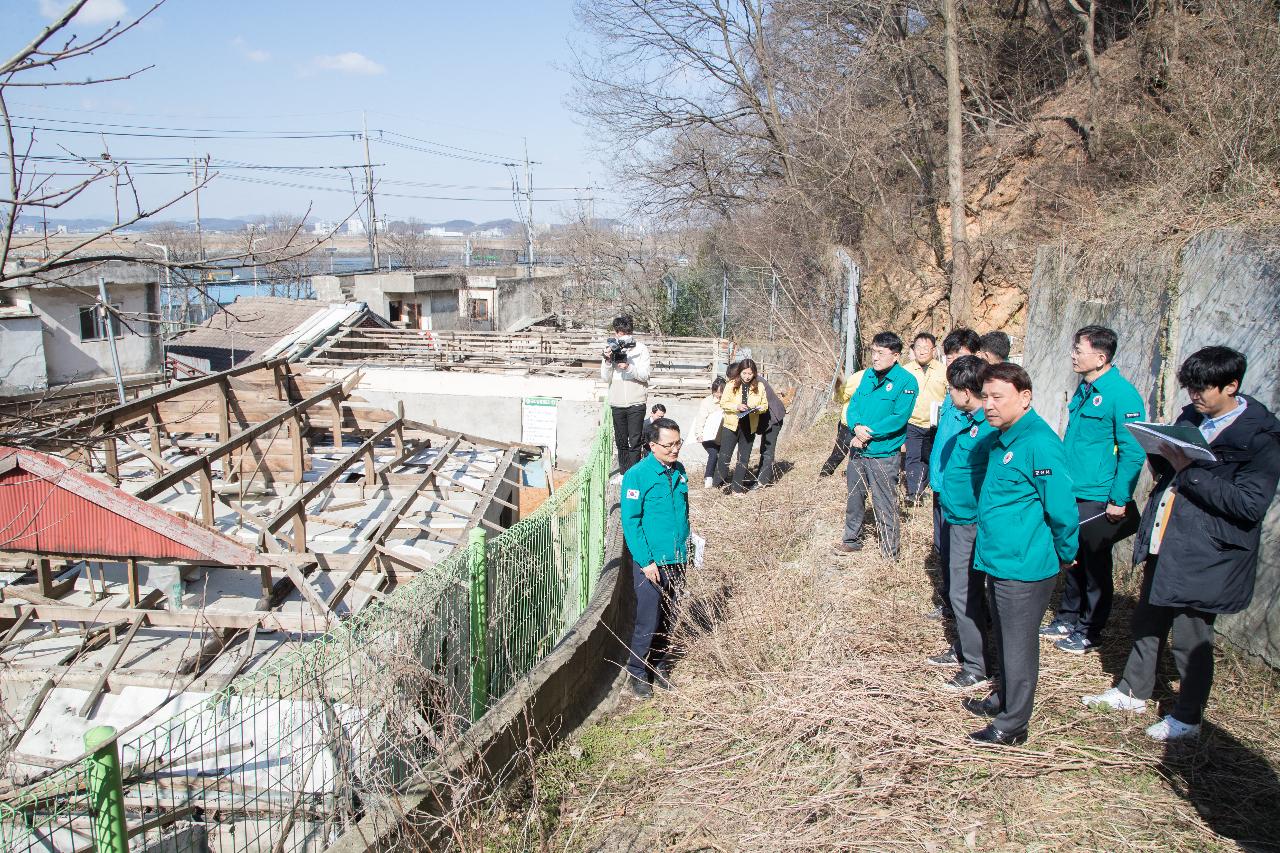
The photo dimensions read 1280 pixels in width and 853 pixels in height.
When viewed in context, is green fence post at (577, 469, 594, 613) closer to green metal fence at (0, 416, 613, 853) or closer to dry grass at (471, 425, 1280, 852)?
green metal fence at (0, 416, 613, 853)

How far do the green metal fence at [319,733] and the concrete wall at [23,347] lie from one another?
77.9 feet

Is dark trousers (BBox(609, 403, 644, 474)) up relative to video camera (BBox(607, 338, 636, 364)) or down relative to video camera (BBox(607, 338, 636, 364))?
down

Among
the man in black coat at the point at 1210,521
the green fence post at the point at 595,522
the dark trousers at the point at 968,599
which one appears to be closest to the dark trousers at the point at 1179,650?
the man in black coat at the point at 1210,521

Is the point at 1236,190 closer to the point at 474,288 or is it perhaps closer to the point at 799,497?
the point at 799,497

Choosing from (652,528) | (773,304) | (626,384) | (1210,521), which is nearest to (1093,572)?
(1210,521)

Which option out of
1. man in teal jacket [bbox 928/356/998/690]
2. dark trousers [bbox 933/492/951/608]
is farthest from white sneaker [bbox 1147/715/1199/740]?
dark trousers [bbox 933/492/951/608]

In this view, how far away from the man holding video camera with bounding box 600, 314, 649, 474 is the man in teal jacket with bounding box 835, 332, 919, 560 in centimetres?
320

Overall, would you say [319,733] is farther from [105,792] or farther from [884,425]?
[884,425]

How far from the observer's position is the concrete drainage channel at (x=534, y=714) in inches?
118

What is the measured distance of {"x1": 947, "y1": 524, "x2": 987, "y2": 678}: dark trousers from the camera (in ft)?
13.3

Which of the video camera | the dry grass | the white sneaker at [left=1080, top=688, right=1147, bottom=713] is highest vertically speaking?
the video camera

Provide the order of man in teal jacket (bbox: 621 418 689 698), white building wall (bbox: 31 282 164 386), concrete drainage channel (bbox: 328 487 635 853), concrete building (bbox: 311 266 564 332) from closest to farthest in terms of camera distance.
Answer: concrete drainage channel (bbox: 328 487 635 853) → man in teal jacket (bbox: 621 418 689 698) → white building wall (bbox: 31 282 164 386) → concrete building (bbox: 311 266 564 332)

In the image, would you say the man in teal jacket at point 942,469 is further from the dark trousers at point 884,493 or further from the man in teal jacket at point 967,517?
the dark trousers at point 884,493

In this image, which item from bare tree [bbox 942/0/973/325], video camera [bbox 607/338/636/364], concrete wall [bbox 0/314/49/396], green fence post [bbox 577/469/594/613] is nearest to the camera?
green fence post [bbox 577/469/594/613]
